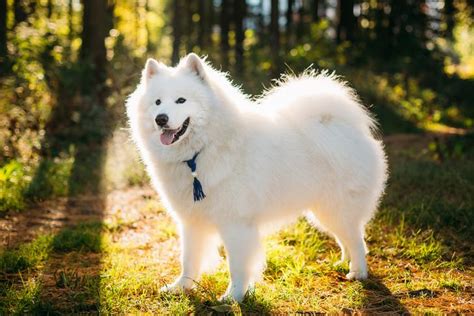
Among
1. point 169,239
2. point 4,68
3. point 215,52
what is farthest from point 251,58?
point 169,239

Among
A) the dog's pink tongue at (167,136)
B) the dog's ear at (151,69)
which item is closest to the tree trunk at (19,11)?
the dog's ear at (151,69)

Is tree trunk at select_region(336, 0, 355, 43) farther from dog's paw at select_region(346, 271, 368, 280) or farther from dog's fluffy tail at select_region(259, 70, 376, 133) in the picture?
dog's paw at select_region(346, 271, 368, 280)

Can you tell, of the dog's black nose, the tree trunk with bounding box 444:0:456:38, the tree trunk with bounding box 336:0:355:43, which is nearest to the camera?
the dog's black nose

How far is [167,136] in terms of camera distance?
3.14 metres

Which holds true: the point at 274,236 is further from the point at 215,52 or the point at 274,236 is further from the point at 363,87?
the point at 215,52

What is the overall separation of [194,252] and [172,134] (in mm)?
953

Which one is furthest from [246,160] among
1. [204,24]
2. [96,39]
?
[204,24]

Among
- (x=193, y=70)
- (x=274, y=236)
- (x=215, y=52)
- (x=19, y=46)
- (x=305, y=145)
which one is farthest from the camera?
(x=215, y=52)

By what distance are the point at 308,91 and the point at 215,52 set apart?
1312 cm

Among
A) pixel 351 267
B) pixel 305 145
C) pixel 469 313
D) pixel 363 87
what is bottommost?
pixel 363 87

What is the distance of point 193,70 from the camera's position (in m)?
3.33

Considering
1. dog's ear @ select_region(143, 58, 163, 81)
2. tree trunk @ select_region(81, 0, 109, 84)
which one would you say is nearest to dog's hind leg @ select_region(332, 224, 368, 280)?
dog's ear @ select_region(143, 58, 163, 81)

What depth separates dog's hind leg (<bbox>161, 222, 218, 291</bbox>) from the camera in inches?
138

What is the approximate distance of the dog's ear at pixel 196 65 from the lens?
3.27 m
